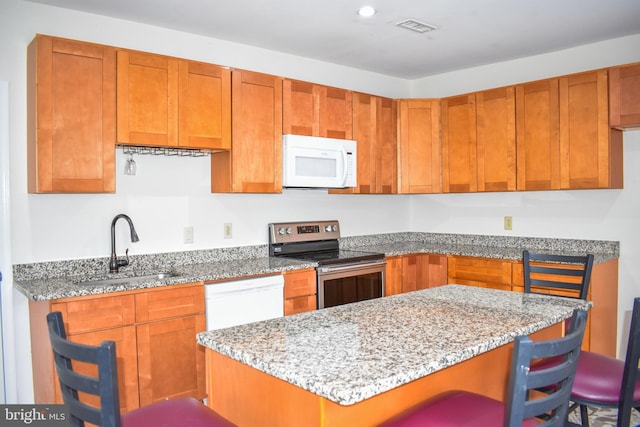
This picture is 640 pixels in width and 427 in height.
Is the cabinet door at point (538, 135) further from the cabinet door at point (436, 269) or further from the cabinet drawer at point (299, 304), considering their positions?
the cabinet drawer at point (299, 304)

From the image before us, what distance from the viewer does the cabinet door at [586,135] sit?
136 inches

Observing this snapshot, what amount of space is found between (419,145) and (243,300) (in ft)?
7.66

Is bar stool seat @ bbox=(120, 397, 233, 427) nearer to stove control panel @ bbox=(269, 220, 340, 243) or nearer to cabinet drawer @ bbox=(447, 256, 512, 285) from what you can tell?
stove control panel @ bbox=(269, 220, 340, 243)

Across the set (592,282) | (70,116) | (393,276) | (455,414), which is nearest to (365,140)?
(393,276)

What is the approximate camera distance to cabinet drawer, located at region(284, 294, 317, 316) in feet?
10.8

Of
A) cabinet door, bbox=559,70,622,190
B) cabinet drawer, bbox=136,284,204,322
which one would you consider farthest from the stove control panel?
cabinet door, bbox=559,70,622,190

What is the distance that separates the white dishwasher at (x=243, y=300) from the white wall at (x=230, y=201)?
66 cm

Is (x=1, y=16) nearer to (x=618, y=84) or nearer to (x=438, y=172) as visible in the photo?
A: (x=438, y=172)

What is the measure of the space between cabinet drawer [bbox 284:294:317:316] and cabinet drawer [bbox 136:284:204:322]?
66 cm

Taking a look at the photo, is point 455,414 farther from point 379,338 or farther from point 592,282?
point 592,282

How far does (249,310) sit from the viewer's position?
3.07 meters

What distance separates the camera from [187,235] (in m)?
3.44

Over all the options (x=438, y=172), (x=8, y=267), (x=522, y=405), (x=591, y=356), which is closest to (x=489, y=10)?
(x=438, y=172)

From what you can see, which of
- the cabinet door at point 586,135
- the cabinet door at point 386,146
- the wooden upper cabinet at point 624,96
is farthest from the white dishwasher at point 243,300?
the wooden upper cabinet at point 624,96
